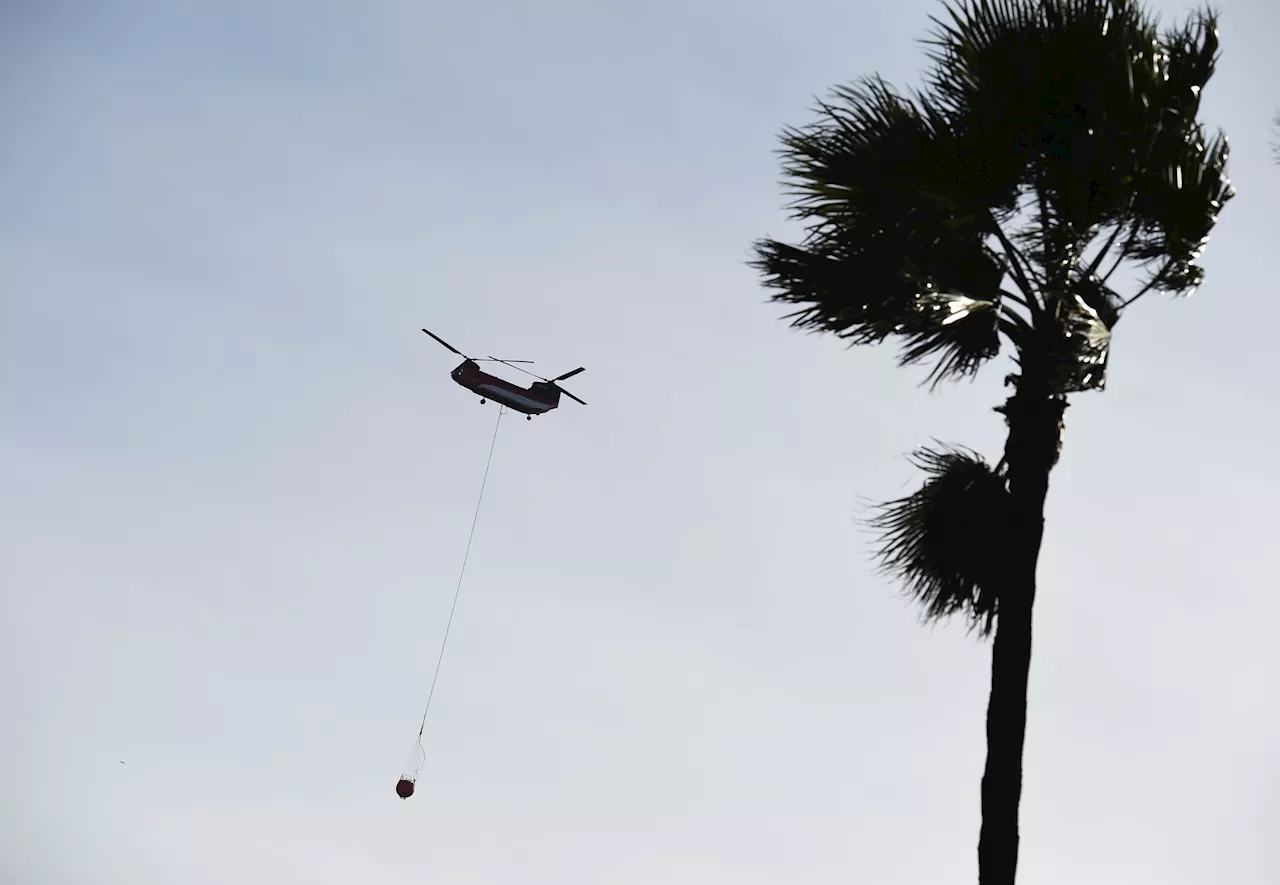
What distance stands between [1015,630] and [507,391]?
22.3 metres

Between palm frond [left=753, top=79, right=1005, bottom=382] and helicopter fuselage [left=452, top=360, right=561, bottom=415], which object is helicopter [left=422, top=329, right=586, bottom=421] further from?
palm frond [left=753, top=79, right=1005, bottom=382]

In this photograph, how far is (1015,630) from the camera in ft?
22.1

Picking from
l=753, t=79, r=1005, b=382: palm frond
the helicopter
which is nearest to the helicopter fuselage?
the helicopter

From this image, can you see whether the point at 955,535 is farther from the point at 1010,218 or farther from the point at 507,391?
the point at 507,391

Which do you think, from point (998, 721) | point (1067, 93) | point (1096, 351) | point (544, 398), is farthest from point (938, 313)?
point (544, 398)

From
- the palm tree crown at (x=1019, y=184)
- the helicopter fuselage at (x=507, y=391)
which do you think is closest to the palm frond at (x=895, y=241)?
the palm tree crown at (x=1019, y=184)

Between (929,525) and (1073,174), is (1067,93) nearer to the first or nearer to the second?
(1073,174)

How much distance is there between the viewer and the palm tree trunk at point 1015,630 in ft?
21.0

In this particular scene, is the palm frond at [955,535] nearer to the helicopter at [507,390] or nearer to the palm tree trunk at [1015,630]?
the palm tree trunk at [1015,630]

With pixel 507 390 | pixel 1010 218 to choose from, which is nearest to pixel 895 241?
pixel 1010 218

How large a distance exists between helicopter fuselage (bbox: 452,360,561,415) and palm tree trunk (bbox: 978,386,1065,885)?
21449 millimetres

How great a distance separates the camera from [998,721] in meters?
6.61

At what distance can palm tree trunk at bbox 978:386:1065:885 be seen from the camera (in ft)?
21.0

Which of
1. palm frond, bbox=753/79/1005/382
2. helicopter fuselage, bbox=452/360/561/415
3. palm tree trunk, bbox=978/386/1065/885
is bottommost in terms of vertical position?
palm tree trunk, bbox=978/386/1065/885
